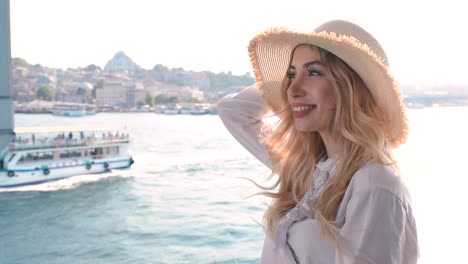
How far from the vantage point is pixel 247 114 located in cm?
81

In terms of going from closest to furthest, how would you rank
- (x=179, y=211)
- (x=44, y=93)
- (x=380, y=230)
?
(x=380, y=230) < (x=179, y=211) < (x=44, y=93)

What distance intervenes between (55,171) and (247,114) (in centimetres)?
842

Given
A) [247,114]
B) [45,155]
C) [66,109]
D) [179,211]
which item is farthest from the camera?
[66,109]

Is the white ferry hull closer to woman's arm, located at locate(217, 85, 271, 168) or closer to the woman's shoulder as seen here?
woman's arm, located at locate(217, 85, 271, 168)

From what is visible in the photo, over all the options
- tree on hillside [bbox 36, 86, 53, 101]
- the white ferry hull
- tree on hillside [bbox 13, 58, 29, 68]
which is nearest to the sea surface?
the white ferry hull

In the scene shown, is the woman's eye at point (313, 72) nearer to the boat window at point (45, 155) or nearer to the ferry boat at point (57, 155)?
the ferry boat at point (57, 155)

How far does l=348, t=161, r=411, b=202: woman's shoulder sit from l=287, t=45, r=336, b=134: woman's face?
0.10 metres

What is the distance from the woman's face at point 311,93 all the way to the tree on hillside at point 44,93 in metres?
21.6

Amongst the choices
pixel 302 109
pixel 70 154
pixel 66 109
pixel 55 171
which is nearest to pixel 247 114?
pixel 302 109

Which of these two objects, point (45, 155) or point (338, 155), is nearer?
point (338, 155)

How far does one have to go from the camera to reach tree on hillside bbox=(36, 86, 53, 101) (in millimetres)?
20703

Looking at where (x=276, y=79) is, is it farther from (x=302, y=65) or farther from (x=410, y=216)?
(x=410, y=216)

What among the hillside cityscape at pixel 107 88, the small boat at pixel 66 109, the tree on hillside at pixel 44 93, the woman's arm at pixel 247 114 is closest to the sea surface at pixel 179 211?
the woman's arm at pixel 247 114

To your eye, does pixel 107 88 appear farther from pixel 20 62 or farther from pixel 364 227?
pixel 364 227
